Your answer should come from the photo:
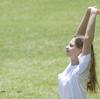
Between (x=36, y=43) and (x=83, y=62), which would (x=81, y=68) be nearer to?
(x=83, y=62)

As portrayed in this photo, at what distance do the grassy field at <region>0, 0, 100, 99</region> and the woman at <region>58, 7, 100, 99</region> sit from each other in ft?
5.85

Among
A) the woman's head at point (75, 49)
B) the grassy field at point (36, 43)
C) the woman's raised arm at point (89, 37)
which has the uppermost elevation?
the woman's raised arm at point (89, 37)

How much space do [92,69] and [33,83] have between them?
283cm

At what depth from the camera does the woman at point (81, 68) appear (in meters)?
2.63

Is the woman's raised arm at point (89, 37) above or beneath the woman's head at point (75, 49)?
above

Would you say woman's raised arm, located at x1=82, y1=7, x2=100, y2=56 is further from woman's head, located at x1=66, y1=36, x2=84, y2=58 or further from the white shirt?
woman's head, located at x1=66, y1=36, x2=84, y2=58

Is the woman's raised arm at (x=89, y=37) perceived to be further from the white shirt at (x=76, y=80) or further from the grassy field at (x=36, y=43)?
the grassy field at (x=36, y=43)

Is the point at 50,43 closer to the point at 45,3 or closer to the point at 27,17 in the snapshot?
the point at 27,17

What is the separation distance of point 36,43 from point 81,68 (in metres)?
6.39

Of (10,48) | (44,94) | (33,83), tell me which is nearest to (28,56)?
(10,48)

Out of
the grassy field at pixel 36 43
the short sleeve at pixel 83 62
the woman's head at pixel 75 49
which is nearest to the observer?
the short sleeve at pixel 83 62

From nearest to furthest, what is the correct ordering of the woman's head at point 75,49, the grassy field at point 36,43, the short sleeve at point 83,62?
the short sleeve at point 83,62 < the woman's head at point 75,49 < the grassy field at point 36,43

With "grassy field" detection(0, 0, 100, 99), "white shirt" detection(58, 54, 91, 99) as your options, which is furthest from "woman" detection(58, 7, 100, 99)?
"grassy field" detection(0, 0, 100, 99)

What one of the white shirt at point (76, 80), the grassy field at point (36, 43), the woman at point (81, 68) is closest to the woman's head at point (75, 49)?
the woman at point (81, 68)
